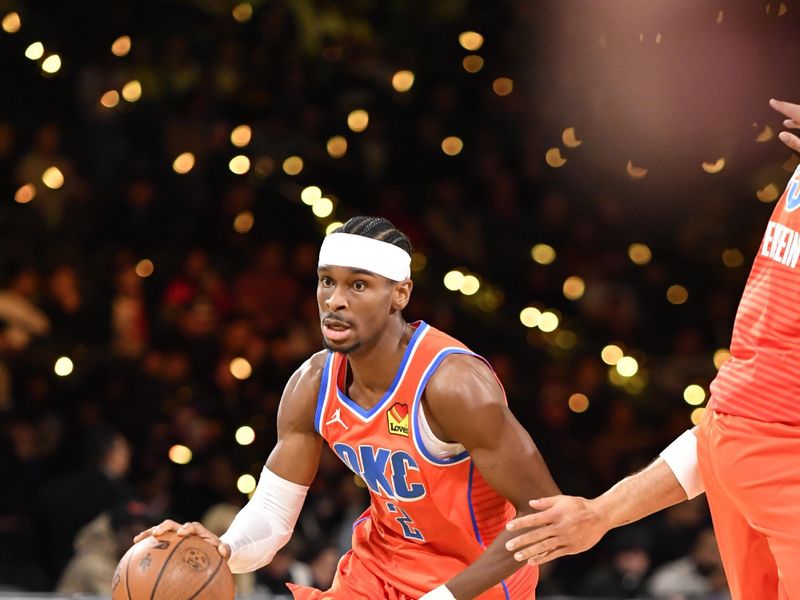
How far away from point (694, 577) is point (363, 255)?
373 cm

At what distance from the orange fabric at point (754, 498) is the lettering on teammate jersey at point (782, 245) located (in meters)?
0.33

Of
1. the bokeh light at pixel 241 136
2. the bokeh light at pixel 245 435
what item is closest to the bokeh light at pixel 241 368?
the bokeh light at pixel 245 435

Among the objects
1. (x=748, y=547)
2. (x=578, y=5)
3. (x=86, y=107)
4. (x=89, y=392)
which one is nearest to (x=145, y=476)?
(x=89, y=392)

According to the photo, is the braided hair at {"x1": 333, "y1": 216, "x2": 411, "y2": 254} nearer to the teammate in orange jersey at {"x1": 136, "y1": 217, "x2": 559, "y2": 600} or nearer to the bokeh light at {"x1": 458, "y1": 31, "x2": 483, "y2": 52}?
the teammate in orange jersey at {"x1": 136, "y1": 217, "x2": 559, "y2": 600}

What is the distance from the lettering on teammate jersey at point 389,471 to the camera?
3256mm

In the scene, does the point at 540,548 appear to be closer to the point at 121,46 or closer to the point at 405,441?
the point at 405,441

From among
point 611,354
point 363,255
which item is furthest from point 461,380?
point 611,354

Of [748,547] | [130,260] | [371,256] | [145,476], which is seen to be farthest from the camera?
[130,260]

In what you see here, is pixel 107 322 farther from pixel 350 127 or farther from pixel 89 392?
pixel 350 127

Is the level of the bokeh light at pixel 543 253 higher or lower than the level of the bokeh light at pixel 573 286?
higher

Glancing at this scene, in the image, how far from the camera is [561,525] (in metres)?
2.88

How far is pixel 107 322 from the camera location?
738 cm

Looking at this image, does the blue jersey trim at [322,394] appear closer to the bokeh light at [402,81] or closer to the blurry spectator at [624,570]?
the blurry spectator at [624,570]

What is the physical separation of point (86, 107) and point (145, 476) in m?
2.47
